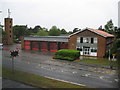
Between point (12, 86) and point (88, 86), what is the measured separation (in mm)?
7379

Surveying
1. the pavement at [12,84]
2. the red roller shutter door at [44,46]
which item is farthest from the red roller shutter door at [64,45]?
the pavement at [12,84]

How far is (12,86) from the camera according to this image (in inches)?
440

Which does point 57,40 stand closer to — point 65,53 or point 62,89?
point 65,53

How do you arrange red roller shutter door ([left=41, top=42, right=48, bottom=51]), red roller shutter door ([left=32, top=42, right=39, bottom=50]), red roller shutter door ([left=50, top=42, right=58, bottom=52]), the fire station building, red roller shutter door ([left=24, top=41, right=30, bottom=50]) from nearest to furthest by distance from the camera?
the fire station building, red roller shutter door ([left=50, top=42, right=58, bottom=52]), red roller shutter door ([left=41, top=42, right=48, bottom=51]), red roller shutter door ([left=32, top=42, right=39, bottom=50]), red roller shutter door ([left=24, top=41, right=30, bottom=50])

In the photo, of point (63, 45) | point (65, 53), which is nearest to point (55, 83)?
point (65, 53)

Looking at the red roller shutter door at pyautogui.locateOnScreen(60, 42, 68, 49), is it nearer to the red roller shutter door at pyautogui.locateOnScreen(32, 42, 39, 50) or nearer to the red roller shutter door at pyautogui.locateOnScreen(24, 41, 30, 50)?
the red roller shutter door at pyautogui.locateOnScreen(32, 42, 39, 50)

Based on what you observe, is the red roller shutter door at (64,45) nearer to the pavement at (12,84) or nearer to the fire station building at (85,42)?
the fire station building at (85,42)

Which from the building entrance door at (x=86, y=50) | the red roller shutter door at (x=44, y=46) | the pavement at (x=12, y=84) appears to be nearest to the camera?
the pavement at (x=12, y=84)

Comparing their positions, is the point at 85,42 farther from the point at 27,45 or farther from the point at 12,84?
the point at 12,84

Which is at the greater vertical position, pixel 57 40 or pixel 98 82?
pixel 57 40

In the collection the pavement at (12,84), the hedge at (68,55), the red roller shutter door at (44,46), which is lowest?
the pavement at (12,84)

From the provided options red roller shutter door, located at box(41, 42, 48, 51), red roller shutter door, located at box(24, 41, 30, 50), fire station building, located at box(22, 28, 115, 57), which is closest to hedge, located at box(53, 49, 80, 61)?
fire station building, located at box(22, 28, 115, 57)

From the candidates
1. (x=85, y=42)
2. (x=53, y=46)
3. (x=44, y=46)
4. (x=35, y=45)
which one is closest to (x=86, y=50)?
(x=85, y=42)

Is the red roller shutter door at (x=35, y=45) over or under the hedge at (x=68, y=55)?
over
